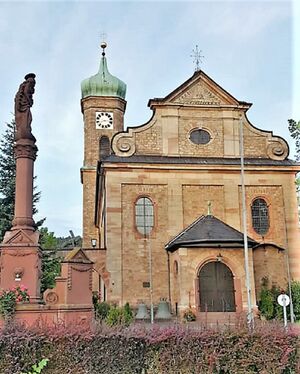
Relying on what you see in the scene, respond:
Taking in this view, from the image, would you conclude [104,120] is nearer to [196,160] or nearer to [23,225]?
[196,160]

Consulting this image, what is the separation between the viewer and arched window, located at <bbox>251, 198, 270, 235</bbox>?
29609 millimetres

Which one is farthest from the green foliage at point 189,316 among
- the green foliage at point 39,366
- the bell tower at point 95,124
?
the bell tower at point 95,124

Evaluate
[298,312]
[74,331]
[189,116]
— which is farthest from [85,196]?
[74,331]

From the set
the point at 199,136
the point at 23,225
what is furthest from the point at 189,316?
the point at 199,136

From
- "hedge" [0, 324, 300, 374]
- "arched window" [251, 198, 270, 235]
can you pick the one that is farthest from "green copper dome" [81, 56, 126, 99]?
"hedge" [0, 324, 300, 374]

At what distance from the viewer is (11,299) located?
629 inches

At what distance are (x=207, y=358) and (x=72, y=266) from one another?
33.5 ft

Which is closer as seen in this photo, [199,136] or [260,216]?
[260,216]

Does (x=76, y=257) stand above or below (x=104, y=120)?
below

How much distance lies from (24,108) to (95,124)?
87.6 ft

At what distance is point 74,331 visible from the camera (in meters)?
7.95

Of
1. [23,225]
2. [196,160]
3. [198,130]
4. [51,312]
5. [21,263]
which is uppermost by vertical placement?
[198,130]

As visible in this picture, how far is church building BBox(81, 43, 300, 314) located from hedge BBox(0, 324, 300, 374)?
1690 cm

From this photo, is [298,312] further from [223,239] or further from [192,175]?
[192,175]
